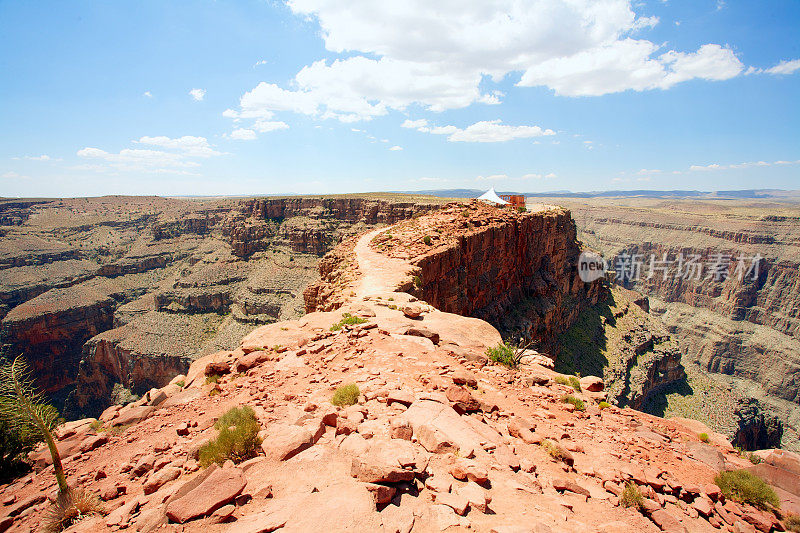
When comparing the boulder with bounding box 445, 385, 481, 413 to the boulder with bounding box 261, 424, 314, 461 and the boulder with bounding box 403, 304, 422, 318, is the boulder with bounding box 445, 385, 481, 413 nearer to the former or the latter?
the boulder with bounding box 261, 424, 314, 461

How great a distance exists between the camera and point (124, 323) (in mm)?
69062

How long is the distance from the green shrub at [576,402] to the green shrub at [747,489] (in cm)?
242

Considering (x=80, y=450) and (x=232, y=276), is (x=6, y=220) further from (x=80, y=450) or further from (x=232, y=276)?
(x=80, y=450)

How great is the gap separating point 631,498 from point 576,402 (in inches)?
121

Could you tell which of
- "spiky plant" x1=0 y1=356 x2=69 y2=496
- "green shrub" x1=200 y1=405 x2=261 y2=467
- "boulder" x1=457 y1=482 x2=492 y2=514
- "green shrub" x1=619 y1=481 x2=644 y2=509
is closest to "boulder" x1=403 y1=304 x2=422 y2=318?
"green shrub" x1=200 y1=405 x2=261 y2=467

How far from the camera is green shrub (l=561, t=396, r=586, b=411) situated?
315 inches

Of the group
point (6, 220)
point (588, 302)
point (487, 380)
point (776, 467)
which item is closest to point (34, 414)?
point (487, 380)

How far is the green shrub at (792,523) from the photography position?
5371mm

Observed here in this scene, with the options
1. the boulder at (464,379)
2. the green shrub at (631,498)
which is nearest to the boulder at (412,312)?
the boulder at (464,379)

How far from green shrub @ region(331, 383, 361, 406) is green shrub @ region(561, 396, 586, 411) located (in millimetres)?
5163

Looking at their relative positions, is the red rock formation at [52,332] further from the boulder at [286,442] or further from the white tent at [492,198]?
the boulder at [286,442]

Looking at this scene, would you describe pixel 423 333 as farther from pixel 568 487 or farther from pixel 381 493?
pixel 381 493

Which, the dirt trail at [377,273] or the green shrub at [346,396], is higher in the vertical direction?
the dirt trail at [377,273]

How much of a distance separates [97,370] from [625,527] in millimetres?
82939
